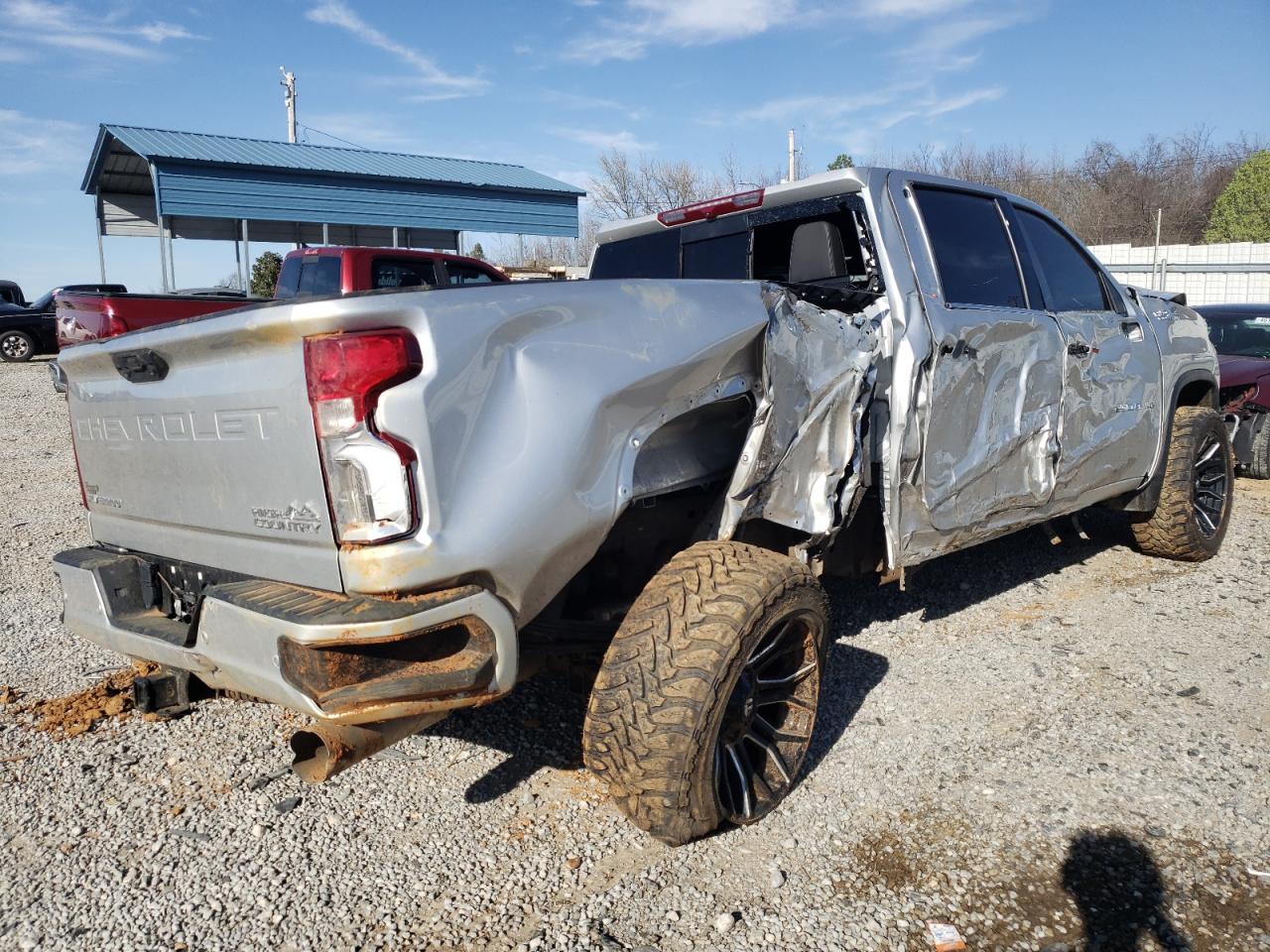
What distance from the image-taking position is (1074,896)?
2.46 metres

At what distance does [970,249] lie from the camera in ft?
12.9

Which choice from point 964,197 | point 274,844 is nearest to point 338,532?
point 274,844

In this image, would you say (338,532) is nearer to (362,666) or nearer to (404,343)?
(362,666)

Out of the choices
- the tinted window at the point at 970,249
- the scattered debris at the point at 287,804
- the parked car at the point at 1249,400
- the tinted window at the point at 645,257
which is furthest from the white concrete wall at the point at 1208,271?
the scattered debris at the point at 287,804

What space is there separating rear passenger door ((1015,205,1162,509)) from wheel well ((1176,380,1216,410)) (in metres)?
0.76

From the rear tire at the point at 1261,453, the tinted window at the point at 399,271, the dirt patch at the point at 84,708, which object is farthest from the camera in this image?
the tinted window at the point at 399,271

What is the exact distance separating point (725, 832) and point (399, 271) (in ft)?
27.8

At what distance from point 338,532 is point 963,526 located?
8.60ft

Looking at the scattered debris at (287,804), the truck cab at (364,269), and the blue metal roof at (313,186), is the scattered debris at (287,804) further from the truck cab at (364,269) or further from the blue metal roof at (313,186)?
the blue metal roof at (313,186)

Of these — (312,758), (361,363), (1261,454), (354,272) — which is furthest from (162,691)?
(1261,454)

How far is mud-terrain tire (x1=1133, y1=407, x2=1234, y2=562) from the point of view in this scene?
5.21 meters

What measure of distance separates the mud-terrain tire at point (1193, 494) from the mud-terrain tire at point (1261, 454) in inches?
94.0

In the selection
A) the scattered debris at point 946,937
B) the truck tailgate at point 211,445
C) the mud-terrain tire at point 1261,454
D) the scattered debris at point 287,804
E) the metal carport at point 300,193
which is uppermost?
the metal carport at point 300,193

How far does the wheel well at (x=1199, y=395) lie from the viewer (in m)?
5.54
